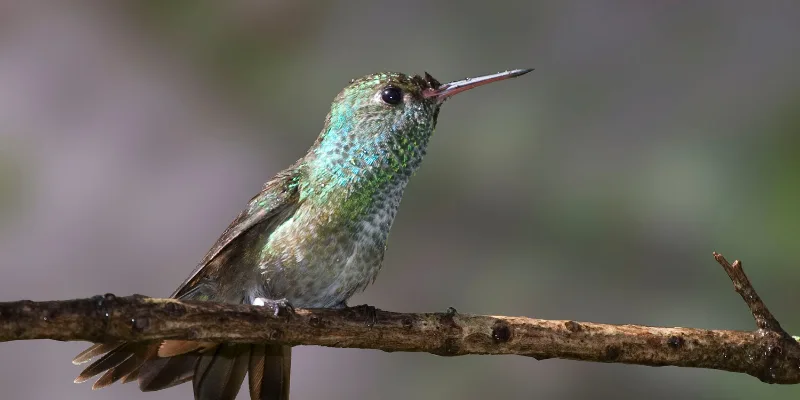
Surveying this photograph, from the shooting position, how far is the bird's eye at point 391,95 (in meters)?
3.36


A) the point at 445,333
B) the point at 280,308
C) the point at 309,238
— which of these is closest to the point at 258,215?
the point at 309,238

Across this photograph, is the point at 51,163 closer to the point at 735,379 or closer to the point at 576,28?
the point at 576,28

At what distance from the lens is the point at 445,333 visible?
278 centimetres

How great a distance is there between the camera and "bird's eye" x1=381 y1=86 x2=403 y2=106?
3363 mm

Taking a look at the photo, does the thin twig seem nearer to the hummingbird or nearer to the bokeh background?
the hummingbird

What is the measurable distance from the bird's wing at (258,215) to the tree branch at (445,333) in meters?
0.55

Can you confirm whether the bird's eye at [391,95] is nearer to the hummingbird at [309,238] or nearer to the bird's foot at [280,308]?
the hummingbird at [309,238]

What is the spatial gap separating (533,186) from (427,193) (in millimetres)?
627

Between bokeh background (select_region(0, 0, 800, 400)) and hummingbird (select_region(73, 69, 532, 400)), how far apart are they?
4.20 feet

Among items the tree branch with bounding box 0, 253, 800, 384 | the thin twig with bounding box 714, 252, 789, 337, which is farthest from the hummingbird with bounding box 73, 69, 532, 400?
the thin twig with bounding box 714, 252, 789, 337

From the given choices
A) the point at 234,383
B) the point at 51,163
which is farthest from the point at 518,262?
the point at 51,163

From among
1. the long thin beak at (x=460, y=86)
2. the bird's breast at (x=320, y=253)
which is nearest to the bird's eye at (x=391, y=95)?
the long thin beak at (x=460, y=86)

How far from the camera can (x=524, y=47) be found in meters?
4.85

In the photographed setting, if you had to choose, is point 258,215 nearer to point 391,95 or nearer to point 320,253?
point 320,253
